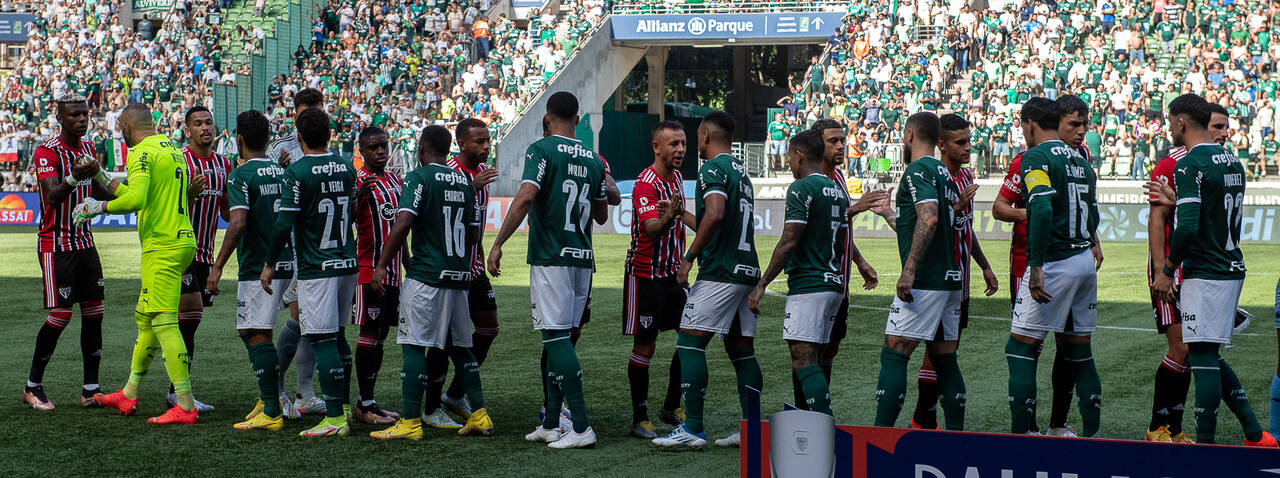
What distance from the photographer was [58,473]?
638 centimetres

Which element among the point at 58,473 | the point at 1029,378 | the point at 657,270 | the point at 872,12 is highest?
the point at 872,12

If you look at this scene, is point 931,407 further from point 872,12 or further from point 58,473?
point 872,12

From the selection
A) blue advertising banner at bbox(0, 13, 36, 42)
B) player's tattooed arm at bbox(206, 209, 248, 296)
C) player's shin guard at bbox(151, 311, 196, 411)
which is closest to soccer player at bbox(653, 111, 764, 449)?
player's tattooed arm at bbox(206, 209, 248, 296)

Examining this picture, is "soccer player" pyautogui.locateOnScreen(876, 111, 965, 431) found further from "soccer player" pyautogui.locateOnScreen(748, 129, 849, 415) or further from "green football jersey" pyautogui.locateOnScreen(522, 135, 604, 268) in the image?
"green football jersey" pyautogui.locateOnScreen(522, 135, 604, 268)

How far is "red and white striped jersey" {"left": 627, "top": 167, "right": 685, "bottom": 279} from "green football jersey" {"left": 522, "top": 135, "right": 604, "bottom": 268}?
41 centimetres

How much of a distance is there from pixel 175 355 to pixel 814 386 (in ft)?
12.9

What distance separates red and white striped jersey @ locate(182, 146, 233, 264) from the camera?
8.41m

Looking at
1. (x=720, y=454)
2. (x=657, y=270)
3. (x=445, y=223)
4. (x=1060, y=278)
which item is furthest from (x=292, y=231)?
(x=1060, y=278)

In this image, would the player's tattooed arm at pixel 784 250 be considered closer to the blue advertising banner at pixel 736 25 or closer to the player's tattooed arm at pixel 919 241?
the player's tattooed arm at pixel 919 241

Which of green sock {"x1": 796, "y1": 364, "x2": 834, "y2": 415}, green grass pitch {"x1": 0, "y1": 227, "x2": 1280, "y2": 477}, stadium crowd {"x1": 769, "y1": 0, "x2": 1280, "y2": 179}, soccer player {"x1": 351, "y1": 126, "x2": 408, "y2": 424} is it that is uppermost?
stadium crowd {"x1": 769, "y1": 0, "x2": 1280, "y2": 179}

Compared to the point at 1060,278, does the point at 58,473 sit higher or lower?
lower

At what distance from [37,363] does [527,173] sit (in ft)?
12.4

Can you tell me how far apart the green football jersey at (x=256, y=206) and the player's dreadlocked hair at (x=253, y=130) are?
0.09 metres

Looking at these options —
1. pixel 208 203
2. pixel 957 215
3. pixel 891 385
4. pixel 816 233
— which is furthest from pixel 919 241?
pixel 208 203
